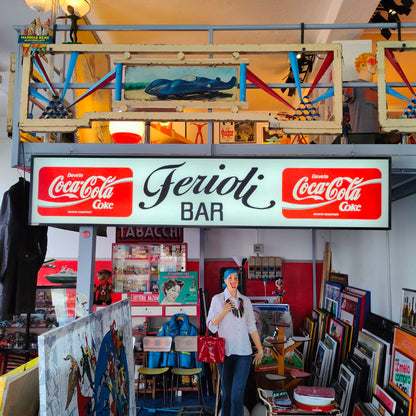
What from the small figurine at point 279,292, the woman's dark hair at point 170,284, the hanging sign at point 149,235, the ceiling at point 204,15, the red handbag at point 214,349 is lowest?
the red handbag at point 214,349

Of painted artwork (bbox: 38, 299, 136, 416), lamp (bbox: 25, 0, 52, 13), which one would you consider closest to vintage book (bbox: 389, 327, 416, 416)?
painted artwork (bbox: 38, 299, 136, 416)

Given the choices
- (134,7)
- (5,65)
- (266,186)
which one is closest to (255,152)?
(266,186)

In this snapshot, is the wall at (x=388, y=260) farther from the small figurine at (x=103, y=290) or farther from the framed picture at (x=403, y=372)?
the small figurine at (x=103, y=290)

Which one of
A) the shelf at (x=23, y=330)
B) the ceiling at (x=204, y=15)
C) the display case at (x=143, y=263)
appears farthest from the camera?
the display case at (x=143, y=263)

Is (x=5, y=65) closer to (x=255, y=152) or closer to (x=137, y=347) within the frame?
(x=137, y=347)

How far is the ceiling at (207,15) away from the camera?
18.7ft

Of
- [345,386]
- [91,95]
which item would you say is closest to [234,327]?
[345,386]

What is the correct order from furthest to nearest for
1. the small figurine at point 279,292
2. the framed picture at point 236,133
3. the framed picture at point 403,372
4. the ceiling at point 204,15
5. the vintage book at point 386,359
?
the framed picture at point 236,133
the small figurine at point 279,292
the ceiling at point 204,15
the vintage book at point 386,359
the framed picture at point 403,372

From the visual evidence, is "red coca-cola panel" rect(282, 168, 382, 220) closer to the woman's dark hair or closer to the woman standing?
the woman standing

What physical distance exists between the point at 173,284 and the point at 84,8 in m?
4.34

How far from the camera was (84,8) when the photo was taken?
413 cm

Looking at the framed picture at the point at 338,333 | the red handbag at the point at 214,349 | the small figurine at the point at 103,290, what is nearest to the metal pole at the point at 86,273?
the red handbag at the point at 214,349

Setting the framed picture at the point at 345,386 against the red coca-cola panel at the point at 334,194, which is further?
the framed picture at the point at 345,386

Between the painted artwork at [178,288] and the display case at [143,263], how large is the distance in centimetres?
34
